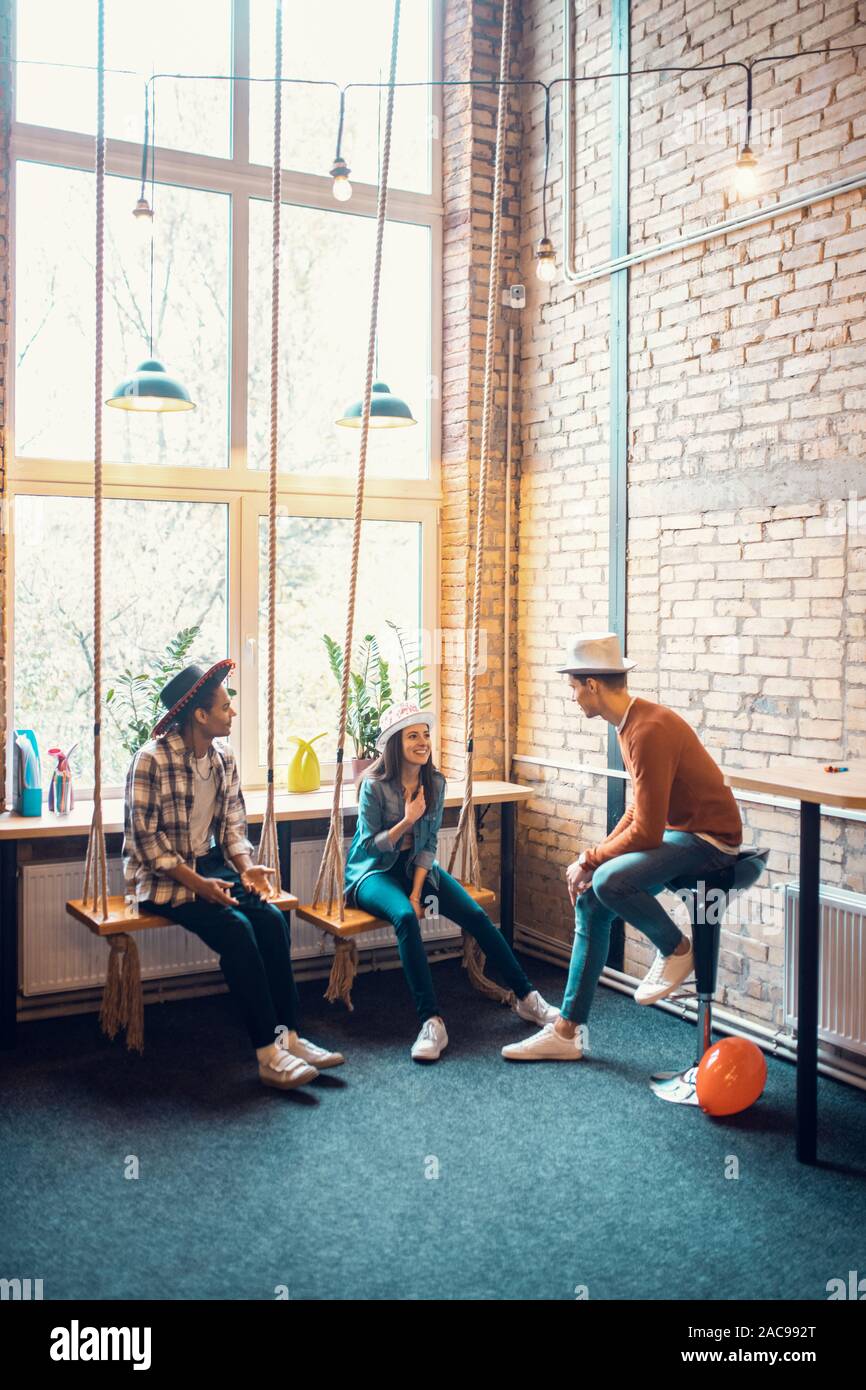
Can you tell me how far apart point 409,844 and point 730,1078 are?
164 cm

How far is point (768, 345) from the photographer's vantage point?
4.68 metres

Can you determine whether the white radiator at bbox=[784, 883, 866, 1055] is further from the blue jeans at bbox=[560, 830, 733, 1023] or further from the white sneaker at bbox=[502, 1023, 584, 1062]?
the white sneaker at bbox=[502, 1023, 584, 1062]

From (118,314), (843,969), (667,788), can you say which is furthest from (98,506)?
(843,969)

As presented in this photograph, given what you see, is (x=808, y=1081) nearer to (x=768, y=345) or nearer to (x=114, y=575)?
(x=768, y=345)

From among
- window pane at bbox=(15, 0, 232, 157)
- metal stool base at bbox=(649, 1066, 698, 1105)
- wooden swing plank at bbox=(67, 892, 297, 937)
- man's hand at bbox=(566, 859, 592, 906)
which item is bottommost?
metal stool base at bbox=(649, 1066, 698, 1105)

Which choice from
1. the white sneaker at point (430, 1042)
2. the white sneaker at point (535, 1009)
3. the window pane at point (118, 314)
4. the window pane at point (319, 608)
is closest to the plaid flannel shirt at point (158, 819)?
the white sneaker at point (430, 1042)

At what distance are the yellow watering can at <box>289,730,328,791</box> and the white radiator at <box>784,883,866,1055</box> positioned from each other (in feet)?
8.02

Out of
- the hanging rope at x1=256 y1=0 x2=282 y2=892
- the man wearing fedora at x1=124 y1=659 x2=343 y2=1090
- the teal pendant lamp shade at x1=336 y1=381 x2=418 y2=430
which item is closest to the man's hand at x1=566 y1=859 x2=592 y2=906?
the man wearing fedora at x1=124 y1=659 x2=343 y2=1090

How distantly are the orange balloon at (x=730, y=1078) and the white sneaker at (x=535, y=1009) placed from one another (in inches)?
35.9

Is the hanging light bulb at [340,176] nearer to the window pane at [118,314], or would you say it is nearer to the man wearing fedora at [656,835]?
the window pane at [118,314]

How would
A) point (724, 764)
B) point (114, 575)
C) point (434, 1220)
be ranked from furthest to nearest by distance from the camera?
point (114, 575) → point (724, 764) → point (434, 1220)

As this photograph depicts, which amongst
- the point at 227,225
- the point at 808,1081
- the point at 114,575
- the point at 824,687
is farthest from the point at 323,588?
the point at 808,1081

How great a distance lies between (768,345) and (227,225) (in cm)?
263

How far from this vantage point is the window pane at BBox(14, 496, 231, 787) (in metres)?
5.27
